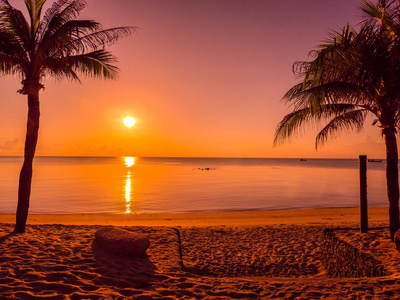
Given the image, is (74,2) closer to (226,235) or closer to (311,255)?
(226,235)

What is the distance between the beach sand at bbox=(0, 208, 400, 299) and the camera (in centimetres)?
513

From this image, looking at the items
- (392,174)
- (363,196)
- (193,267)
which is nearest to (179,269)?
(193,267)

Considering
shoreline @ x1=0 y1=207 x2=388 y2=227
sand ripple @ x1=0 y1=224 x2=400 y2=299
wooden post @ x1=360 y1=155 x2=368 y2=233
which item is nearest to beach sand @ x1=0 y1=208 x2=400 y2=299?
sand ripple @ x1=0 y1=224 x2=400 y2=299

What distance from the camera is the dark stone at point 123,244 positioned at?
701cm

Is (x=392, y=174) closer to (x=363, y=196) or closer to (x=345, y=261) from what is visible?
(x=363, y=196)

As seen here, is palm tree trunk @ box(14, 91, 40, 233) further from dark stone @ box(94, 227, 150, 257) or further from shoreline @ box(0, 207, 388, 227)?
shoreline @ box(0, 207, 388, 227)

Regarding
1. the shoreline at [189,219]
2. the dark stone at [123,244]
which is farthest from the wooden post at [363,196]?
the shoreline at [189,219]

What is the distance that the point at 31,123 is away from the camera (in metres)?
8.77

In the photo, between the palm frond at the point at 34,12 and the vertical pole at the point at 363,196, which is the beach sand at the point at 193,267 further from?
the palm frond at the point at 34,12

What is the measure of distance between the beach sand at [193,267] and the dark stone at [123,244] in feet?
0.69

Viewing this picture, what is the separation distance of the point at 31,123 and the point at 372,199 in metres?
32.0

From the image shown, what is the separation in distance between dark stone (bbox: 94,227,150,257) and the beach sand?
8.2 inches

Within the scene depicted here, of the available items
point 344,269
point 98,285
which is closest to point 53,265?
point 98,285

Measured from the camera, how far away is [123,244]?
277 inches
